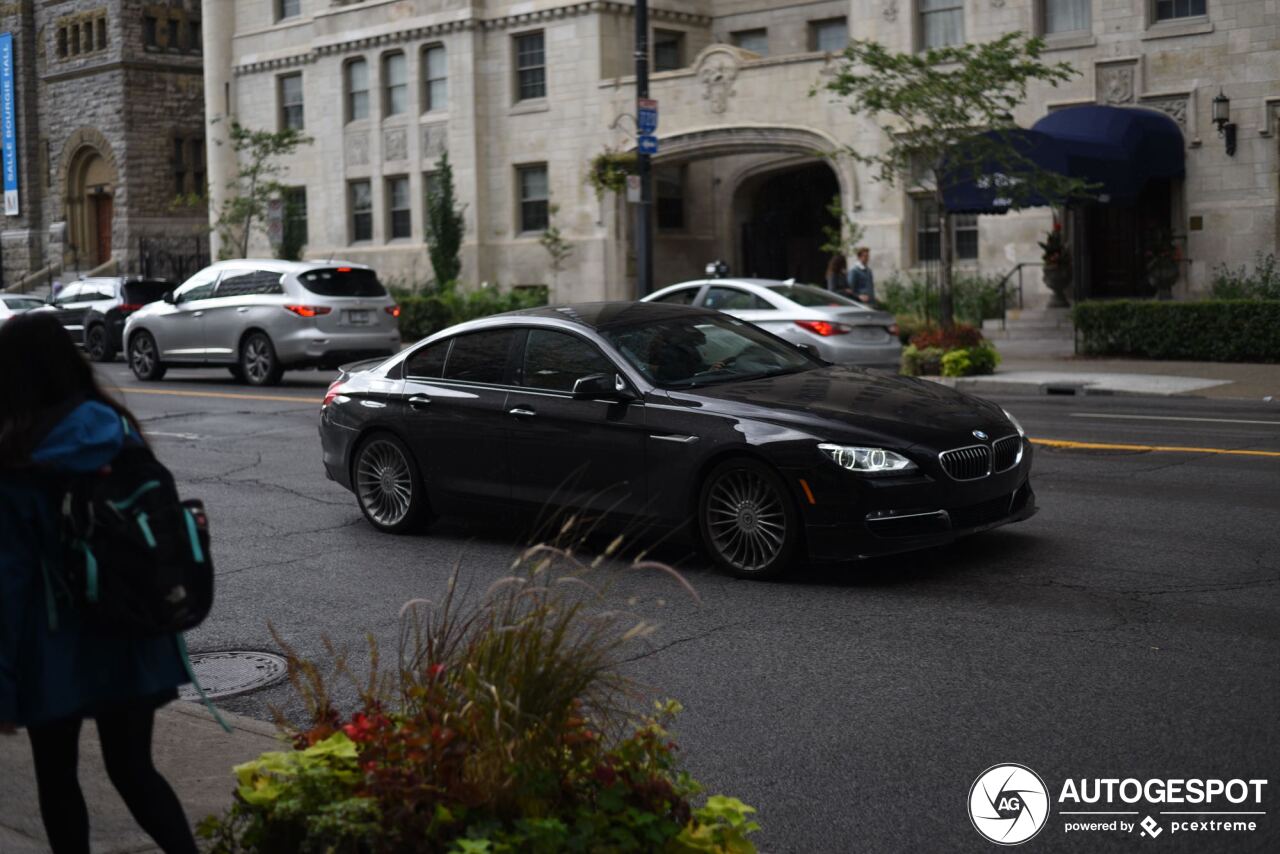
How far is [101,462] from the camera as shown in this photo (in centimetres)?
400

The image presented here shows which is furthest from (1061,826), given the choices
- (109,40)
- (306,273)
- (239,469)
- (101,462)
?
(109,40)

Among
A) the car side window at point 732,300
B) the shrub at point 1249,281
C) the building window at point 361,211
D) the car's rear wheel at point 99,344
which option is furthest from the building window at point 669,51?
the car side window at point 732,300

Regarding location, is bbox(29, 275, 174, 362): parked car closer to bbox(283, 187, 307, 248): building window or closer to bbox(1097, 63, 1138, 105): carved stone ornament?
bbox(283, 187, 307, 248): building window

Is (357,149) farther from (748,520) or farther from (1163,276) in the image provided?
(748,520)

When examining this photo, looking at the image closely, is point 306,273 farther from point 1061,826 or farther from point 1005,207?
point 1061,826

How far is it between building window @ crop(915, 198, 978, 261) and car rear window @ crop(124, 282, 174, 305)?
15.1 metres

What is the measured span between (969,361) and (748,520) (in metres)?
14.7

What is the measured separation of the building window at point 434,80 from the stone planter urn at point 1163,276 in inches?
761

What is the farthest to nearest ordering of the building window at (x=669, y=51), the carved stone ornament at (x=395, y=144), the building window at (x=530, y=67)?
1. the carved stone ornament at (x=395, y=144)
2. the building window at (x=669, y=51)
3. the building window at (x=530, y=67)

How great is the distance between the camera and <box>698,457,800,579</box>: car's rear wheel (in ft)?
28.0

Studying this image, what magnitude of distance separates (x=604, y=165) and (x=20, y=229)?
3429 centimetres

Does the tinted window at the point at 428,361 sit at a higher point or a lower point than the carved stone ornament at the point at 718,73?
lower

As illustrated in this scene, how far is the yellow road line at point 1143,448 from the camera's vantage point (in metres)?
13.1

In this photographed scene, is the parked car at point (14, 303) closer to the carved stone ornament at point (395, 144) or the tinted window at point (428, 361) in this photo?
the carved stone ornament at point (395, 144)
